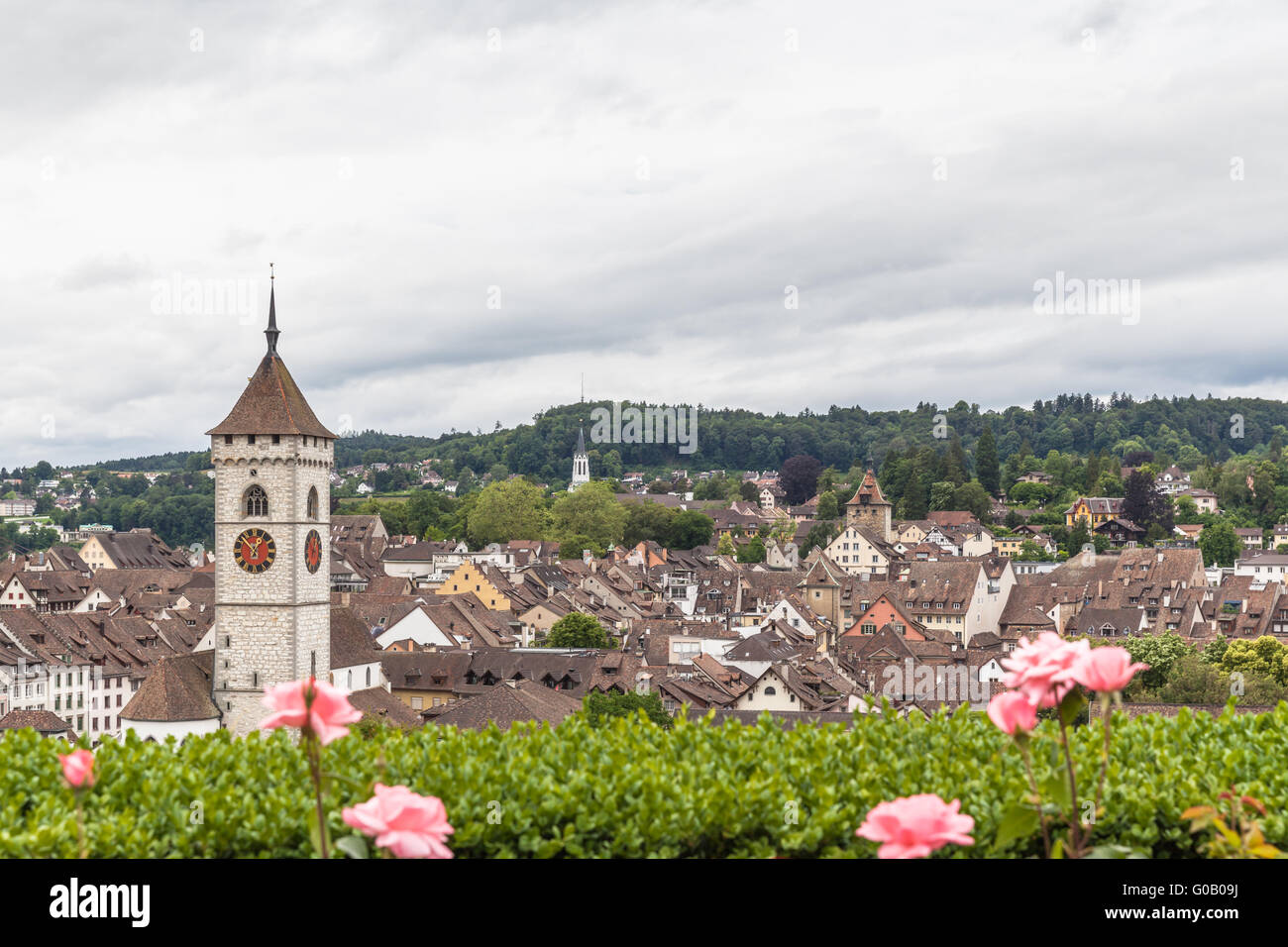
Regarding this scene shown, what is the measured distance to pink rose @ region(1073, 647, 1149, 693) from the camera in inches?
240

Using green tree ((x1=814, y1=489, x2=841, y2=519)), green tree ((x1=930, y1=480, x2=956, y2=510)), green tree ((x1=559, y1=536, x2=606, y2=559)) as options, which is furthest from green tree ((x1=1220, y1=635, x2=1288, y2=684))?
green tree ((x1=814, y1=489, x2=841, y2=519))

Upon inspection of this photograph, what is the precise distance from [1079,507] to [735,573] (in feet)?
197

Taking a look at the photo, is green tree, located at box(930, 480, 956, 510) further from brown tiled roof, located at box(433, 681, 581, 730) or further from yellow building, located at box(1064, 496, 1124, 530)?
brown tiled roof, located at box(433, 681, 581, 730)

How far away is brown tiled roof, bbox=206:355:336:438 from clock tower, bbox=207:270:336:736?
3cm

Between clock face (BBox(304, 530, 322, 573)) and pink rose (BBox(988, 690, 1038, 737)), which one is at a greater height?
pink rose (BBox(988, 690, 1038, 737))

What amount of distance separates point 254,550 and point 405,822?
40.8 metres

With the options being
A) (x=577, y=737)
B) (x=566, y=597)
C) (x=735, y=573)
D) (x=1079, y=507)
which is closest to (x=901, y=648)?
(x=566, y=597)

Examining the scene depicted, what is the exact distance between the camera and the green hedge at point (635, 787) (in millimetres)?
8016

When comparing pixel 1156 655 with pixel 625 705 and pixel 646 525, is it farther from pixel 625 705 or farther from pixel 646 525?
pixel 646 525

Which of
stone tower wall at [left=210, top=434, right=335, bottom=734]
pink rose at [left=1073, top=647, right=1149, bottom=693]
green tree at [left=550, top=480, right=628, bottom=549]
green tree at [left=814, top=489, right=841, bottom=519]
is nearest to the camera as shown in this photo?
pink rose at [left=1073, top=647, right=1149, bottom=693]

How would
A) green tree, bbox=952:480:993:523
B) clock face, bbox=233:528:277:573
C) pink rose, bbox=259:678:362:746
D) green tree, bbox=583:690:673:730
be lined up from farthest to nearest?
1. green tree, bbox=952:480:993:523
2. clock face, bbox=233:528:277:573
3. green tree, bbox=583:690:673:730
4. pink rose, bbox=259:678:362:746

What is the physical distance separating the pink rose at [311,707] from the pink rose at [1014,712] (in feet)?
9.15

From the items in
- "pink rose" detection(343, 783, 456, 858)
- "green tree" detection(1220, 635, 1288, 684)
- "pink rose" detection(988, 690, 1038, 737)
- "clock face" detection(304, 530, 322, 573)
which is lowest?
"green tree" detection(1220, 635, 1288, 684)
